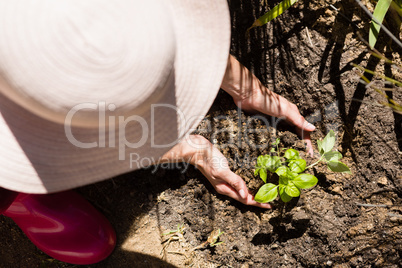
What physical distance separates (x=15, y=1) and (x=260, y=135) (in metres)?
1.04

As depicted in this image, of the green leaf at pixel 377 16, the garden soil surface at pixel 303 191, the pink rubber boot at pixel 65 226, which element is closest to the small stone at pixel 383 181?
the garden soil surface at pixel 303 191

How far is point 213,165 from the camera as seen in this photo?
1505 mm

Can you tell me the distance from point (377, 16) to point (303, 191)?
717mm

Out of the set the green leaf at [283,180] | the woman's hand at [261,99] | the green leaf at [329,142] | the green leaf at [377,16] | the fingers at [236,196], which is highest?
the green leaf at [377,16]

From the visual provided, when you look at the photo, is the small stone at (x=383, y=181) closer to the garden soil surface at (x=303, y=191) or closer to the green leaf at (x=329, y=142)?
the garden soil surface at (x=303, y=191)

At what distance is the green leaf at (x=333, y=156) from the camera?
1382mm

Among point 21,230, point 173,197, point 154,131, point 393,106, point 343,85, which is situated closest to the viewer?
point 154,131

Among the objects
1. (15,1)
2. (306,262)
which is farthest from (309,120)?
(15,1)

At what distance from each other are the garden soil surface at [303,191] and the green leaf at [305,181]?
0.62 ft

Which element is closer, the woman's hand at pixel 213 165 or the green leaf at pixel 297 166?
the green leaf at pixel 297 166

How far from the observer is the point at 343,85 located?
58.1 inches

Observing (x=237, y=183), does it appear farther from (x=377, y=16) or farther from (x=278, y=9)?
(x=377, y=16)

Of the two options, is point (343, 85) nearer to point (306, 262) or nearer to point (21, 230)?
point (306, 262)

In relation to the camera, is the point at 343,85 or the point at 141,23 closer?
the point at 141,23
